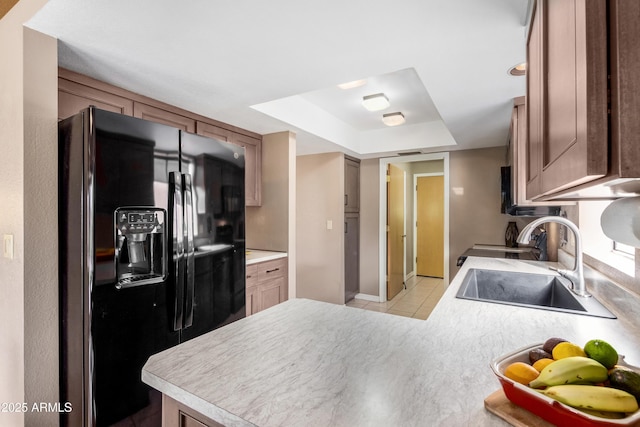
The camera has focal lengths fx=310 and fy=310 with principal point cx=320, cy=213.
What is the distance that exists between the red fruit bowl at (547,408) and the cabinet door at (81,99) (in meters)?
2.26

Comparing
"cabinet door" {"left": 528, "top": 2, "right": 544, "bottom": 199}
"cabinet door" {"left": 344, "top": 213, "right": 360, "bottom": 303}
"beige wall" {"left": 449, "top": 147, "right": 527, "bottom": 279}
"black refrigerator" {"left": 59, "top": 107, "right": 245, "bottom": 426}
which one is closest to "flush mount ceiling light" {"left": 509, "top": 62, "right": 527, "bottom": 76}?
"cabinet door" {"left": 528, "top": 2, "right": 544, "bottom": 199}

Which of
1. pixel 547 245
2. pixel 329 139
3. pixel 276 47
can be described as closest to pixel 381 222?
pixel 329 139

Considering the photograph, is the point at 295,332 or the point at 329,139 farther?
the point at 329,139

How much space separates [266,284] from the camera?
2846 millimetres

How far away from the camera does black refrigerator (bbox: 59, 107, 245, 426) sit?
138 cm

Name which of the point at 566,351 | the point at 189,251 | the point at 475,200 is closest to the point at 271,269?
the point at 189,251

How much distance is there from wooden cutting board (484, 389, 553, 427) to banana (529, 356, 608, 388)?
0.06m

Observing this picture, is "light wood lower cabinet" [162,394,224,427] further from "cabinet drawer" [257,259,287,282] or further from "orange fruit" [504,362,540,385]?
"cabinet drawer" [257,259,287,282]

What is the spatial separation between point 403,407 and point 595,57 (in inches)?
26.6

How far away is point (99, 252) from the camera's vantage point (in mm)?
1381

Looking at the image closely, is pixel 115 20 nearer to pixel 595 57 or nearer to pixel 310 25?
pixel 310 25

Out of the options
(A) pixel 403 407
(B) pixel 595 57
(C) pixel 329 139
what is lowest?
(A) pixel 403 407

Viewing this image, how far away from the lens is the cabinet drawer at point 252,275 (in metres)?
2.63

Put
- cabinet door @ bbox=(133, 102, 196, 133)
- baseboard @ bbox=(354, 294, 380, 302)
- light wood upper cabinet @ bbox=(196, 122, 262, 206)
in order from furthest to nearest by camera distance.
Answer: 1. baseboard @ bbox=(354, 294, 380, 302)
2. light wood upper cabinet @ bbox=(196, 122, 262, 206)
3. cabinet door @ bbox=(133, 102, 196, 133)
